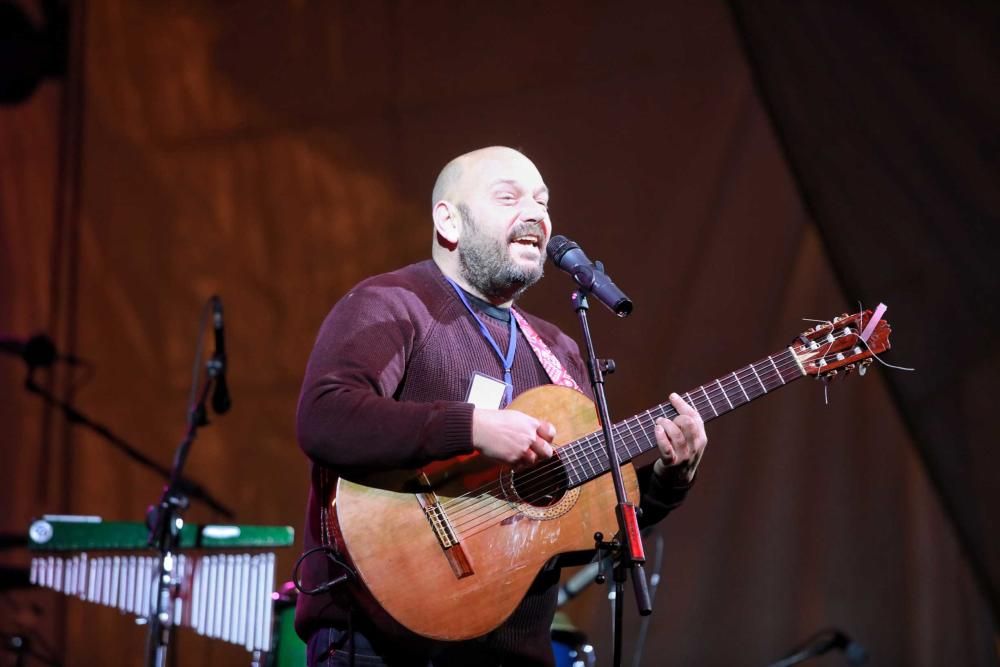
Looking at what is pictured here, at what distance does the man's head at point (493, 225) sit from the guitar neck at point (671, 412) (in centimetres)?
60

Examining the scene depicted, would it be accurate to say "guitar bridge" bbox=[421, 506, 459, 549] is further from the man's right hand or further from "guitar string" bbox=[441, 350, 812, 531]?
the man's right hand

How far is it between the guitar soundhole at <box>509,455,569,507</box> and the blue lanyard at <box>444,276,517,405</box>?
0.23 meters

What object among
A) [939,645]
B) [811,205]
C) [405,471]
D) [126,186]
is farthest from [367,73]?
[939,645]

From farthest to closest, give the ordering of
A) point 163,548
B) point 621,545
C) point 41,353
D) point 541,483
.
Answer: point 41,353 → point 163,548 → point 541,483 → point 621,545

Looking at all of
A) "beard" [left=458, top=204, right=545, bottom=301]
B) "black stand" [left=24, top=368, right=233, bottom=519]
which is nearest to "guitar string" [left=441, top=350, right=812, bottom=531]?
"beard" [left=458, top=204, right=545, bottom=301]

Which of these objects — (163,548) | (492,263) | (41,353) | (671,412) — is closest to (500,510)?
(671,412)

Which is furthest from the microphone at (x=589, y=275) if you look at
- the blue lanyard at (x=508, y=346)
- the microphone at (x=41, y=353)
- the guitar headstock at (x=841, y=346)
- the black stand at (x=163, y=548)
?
the microphone at (x=41, y=353)

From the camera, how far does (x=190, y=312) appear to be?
6434mm

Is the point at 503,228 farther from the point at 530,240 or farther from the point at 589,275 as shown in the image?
the point at 589,275

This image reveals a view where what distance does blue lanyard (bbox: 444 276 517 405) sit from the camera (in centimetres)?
305

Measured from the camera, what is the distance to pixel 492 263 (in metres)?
3.20

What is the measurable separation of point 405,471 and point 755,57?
140 inches

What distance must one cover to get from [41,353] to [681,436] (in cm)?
519

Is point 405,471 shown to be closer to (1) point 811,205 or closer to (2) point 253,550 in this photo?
(2) point 253,550
